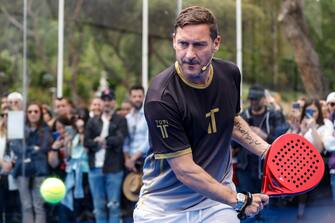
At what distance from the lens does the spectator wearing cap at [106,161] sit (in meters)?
10.6

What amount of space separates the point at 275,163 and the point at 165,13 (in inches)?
311

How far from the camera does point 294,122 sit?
33.0 feet

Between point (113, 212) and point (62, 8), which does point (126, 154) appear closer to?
point (113, 212)

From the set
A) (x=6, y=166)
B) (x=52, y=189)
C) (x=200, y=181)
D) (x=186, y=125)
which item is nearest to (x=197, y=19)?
(x=186, y=125)

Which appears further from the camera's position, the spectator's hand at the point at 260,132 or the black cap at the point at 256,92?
the black cap at the point at 256,92

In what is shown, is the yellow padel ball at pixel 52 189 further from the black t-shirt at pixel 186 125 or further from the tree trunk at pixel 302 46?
the black t-shirt at pixel 186 125

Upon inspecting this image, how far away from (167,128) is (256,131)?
210 inches

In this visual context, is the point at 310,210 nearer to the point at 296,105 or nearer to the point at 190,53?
the point at 296,105

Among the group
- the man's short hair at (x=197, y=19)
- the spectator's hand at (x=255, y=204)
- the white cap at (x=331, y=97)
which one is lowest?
the spectator's hand at (x=255, y=204)

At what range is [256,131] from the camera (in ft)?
32.2

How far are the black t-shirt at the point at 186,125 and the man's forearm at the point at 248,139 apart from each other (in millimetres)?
145

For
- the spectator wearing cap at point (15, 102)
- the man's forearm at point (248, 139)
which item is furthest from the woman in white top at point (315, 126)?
the man's forearm at point (248, 139)

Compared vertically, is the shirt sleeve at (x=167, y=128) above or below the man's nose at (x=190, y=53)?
below

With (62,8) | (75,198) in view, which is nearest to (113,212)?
(75,198)
